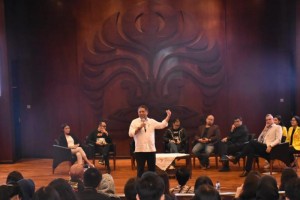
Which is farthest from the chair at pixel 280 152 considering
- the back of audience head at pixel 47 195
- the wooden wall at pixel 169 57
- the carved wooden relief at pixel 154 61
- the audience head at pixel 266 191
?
the back of audience head at pixel 47 195

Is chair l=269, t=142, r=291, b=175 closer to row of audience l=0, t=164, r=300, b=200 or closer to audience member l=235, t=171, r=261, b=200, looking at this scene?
row of audience l=0, t=164, r=300, b=200

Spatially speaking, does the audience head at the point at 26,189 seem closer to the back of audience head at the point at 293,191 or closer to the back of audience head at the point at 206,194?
the back of audience head at the point at 206,194

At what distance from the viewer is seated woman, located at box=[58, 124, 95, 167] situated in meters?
9.97

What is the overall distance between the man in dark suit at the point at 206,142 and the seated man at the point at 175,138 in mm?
272

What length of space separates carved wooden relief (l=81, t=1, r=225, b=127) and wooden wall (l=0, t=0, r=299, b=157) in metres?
0.02

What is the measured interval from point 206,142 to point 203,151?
21 centimetres

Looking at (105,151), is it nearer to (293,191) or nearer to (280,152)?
(280,152)

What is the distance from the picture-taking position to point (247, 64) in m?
11.6

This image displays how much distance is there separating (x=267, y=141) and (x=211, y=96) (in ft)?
8.41

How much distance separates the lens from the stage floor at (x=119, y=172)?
8716 millimetres

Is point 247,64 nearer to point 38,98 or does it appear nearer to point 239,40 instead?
point 239,40

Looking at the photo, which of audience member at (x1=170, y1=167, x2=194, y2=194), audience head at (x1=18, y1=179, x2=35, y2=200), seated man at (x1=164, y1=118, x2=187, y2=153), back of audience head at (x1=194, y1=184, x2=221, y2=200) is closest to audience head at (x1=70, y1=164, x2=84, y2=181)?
audience member at (x1=170, y1=167, x2=194, y2=194)

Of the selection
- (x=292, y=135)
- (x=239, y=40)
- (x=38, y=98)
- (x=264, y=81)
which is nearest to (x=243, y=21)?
(x=239, y=40)

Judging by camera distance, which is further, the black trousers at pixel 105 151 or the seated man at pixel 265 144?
the black trousers at pixel 105 151
